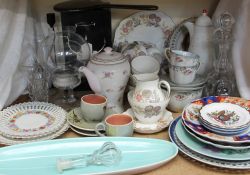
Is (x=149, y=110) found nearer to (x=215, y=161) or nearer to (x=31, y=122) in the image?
(x=215, y=161)

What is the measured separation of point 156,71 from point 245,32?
28cm

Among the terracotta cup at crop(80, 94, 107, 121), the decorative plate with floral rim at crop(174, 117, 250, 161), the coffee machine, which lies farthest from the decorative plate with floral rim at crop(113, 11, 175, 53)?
the decorative plate with floral rim at crop(174, 117, 250, 161)

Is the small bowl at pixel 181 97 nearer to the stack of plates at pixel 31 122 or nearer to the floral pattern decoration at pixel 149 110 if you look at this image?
the floral pattern decoration at pixel 149 110

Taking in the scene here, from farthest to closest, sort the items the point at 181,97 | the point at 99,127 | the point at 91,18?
the point at 91,18 < the point at 181,97 < the point at 99,127

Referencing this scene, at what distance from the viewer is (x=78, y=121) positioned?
955mm

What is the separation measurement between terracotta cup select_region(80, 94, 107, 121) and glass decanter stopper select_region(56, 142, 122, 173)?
0.13 metres

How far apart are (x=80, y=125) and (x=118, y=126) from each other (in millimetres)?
122

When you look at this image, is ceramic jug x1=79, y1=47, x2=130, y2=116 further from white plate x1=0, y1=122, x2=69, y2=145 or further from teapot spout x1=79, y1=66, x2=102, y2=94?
white plate x1=0, y1=122, x2=69, y2=145

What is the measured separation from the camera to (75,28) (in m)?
1.10

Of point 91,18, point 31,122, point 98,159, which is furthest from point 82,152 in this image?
point 91,18

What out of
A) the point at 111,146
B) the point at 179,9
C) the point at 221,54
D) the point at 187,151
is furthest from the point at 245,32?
the point at 111,146

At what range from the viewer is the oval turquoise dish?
30.8 inches

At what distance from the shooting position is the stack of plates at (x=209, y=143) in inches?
31.2

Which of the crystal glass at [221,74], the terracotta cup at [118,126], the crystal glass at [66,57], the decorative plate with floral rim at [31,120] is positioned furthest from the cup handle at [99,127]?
the crystal glass at [221,74]
